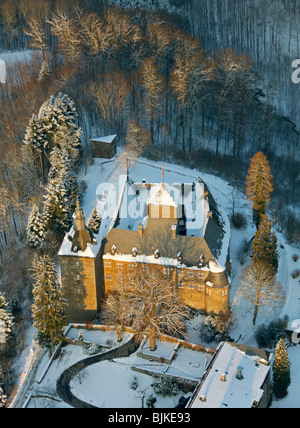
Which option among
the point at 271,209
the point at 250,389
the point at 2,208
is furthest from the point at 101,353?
the point at 271,209

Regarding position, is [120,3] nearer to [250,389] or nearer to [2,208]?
[2,208]

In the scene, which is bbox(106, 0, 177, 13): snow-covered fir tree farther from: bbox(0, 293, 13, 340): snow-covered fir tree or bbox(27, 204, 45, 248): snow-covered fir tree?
bbox(0, 293, 13, 340): snow-covered fir tree

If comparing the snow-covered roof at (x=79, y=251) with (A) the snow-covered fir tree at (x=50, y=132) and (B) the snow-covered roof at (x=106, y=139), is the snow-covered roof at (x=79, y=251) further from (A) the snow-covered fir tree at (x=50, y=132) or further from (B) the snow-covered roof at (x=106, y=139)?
(B) the snow-covered roof at (x=106, y=139)

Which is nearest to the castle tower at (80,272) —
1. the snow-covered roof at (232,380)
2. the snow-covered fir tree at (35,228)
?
the snow-covered fir tree at (35,228)

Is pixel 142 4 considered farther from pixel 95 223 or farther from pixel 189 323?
pixel 189 323

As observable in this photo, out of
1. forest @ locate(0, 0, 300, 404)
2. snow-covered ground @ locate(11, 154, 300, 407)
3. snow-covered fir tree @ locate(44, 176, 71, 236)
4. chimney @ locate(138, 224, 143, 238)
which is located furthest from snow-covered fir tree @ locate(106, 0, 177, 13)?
chimney @ locate(138, 224, 143, 238)
